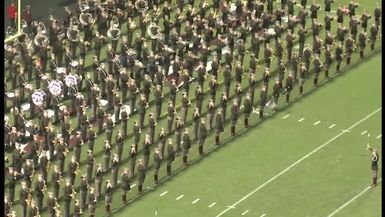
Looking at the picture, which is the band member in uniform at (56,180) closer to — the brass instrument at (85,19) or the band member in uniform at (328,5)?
the brass instrument at (85,19)

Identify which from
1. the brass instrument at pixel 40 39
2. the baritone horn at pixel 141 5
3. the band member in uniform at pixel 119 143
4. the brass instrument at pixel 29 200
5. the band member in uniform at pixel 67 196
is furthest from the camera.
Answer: the baritone horn at pixel 141 5

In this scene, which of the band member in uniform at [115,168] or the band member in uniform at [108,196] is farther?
the band member in uniform at [115,168]

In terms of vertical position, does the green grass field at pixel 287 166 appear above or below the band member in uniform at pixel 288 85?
below

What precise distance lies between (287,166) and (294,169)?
31cm

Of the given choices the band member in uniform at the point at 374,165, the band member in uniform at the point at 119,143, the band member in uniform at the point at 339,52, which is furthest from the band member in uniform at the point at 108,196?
the band member in uniform at the point at 339,52

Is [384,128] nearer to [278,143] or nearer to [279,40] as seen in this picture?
[278,143]

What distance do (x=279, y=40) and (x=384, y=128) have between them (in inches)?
336

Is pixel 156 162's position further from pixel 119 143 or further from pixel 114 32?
pixel 114 32

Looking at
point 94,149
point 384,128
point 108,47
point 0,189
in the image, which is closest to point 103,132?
point 94,149

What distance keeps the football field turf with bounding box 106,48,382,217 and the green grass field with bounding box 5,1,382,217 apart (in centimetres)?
3

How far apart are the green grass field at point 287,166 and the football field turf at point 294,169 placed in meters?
0.03

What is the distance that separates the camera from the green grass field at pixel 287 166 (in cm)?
5238

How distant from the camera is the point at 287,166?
5512 centimetres

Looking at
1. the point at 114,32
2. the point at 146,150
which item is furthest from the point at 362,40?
the point at 146,150
